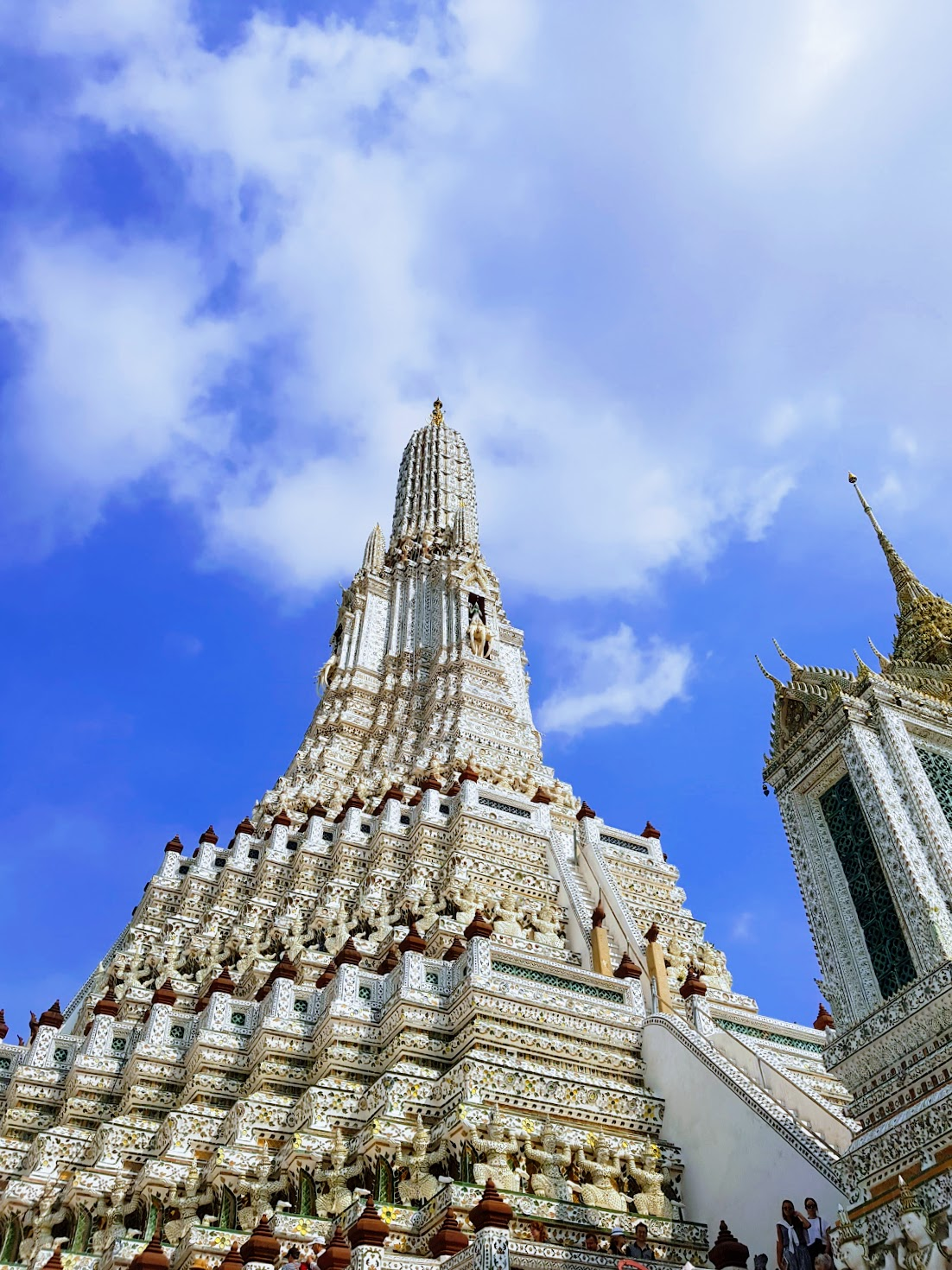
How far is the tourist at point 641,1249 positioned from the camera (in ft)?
32.2

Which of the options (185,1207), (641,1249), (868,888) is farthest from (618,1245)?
(185,1207)

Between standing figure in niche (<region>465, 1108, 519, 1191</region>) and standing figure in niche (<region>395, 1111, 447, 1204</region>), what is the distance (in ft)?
1.52

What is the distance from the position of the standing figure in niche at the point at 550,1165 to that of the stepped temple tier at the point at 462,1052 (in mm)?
27

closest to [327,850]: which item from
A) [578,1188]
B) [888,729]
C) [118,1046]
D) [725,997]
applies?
[118,1046]

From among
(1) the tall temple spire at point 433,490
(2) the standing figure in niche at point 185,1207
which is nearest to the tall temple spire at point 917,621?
(2) the standing figure in niche at point 185,1207

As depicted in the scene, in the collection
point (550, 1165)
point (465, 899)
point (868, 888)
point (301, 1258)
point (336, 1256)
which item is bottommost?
point (336, 1256)

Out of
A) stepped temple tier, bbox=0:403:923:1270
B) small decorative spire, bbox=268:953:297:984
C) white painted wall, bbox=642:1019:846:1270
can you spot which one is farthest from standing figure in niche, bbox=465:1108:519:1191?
small decorative spire, bbox=268:953:297:984

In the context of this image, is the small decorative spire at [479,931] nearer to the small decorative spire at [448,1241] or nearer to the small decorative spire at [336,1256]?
the small decorative spire at [448,1241]

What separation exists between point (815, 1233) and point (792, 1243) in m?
0.23

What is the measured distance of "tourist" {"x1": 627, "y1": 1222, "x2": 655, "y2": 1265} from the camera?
982 cm

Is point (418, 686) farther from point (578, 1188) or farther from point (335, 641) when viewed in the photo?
point (578, 1188)

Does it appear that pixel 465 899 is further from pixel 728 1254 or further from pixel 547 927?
pixel 728 1254

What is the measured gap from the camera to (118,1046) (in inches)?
628

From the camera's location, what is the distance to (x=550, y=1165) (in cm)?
1152
